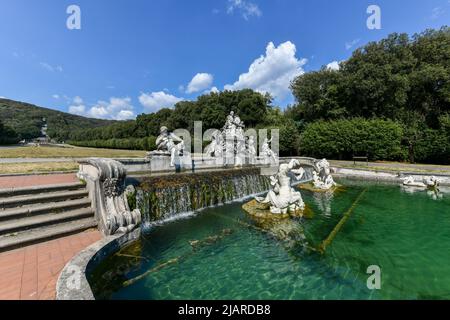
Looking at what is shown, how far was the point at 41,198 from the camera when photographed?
5.17 metres

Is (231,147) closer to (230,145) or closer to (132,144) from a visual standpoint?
(230,145)

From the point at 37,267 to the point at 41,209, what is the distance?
74.0 inches

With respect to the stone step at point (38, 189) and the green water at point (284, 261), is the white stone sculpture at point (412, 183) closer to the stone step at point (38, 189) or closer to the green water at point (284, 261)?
the green water at point (284, 261)

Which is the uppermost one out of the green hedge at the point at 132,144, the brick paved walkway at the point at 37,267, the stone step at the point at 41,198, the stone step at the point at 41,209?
the green hedge at the point at 132,144

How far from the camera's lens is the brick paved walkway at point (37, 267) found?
287cm

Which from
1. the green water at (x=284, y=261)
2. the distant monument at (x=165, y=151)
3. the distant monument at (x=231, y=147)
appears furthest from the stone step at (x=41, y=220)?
the distant monument at (x=231, y=147)

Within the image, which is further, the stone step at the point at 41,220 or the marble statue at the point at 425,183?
the marble statue at the point at 425,183

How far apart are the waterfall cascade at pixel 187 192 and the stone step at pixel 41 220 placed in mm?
1729

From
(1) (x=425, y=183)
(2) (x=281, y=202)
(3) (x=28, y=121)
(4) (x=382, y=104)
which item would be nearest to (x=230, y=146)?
(2) (x=281, y=202)

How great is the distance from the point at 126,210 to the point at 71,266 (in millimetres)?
2074

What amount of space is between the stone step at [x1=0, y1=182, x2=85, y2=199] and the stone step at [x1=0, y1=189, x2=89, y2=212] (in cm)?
10

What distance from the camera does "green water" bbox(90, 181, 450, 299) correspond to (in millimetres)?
3713
